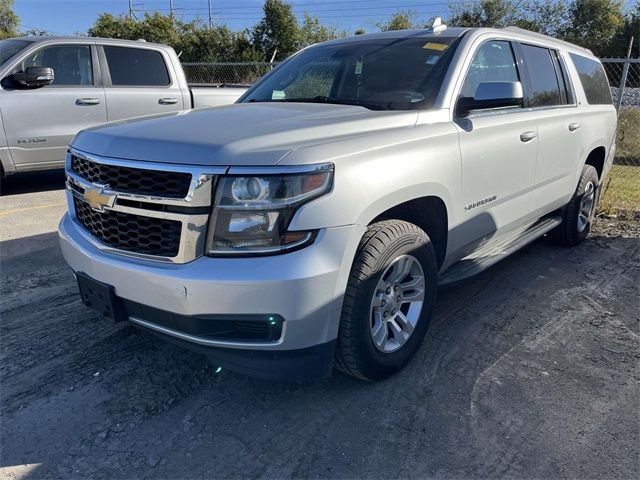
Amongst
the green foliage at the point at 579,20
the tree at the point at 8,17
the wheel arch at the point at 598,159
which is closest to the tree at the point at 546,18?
the green foliage at the point at 579,20

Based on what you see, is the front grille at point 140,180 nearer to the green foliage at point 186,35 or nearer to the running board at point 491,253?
the running board at point 491,253

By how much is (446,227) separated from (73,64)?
6183 mm

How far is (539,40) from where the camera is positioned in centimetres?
460

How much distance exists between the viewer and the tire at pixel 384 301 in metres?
2.66

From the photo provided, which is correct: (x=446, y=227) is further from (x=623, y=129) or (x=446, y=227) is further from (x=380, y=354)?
(x=623, y=129)

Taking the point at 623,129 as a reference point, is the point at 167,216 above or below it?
above

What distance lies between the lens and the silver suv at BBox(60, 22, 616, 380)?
92.9 inches

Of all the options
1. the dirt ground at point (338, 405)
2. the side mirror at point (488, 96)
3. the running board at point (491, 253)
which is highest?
the side mirror at point (488, 96)

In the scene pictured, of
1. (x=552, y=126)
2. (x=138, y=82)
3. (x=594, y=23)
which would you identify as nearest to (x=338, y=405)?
(x=552, y=126)

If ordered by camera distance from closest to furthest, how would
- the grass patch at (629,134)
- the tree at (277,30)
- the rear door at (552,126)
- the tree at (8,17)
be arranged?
the rear door at (552,126) < the grass patch at (629,134) < the tree at (277,30) < the tree at (8,17)

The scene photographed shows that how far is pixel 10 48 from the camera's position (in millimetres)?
7043

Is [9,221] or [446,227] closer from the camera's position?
[446,227]

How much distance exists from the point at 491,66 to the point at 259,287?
8.40 ft

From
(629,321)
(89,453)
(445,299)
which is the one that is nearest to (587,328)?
(629,321)
